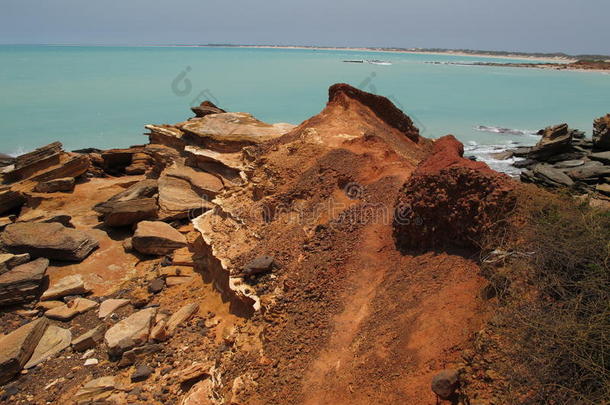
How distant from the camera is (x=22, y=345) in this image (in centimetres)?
576

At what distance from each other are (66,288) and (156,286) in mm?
1591

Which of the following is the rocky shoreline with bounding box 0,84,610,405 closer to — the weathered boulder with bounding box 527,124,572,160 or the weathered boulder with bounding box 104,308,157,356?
the weathered boulder with bounding box 104,308,157,356

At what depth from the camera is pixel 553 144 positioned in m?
16.7

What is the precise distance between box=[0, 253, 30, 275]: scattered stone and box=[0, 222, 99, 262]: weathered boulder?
0.83 feet

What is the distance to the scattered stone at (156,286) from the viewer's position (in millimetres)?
7324

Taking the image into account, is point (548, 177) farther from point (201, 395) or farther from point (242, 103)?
point (242, 103)

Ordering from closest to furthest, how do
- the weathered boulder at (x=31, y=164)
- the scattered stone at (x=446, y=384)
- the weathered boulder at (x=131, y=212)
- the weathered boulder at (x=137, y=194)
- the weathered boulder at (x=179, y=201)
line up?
the scattered stone at (x=446, y=384), the weathered boulder at (x=131, y=212), the weathered boulder at (x=179, y=201), the weathered boulder at (x=137, y=194), the weathered boulder at (x=31, y=164)

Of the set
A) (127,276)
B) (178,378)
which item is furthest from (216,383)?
(127,276)

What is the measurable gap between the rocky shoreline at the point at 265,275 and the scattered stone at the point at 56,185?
0.09m

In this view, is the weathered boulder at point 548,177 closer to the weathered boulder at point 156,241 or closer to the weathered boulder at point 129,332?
the weathered boulder at point 156,241

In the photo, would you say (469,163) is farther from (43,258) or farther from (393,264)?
(43,258)

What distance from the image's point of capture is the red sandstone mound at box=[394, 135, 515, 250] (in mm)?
3971

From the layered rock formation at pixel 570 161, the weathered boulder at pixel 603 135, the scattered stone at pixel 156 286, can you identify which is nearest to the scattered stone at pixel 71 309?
the scattered stone at pixel 156 286

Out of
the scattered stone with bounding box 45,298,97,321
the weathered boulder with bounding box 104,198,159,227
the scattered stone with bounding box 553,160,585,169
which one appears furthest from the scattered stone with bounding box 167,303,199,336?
the scattered stone with bounding box 553,160,585,169
